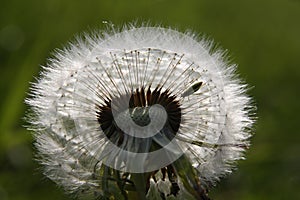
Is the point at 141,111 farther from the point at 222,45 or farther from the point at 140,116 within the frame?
the point at 222,45

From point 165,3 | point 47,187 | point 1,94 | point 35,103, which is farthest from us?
point 165,3

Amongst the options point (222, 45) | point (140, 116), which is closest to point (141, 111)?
point (140, 116)

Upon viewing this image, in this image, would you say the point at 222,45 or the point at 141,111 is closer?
the point at 141,111

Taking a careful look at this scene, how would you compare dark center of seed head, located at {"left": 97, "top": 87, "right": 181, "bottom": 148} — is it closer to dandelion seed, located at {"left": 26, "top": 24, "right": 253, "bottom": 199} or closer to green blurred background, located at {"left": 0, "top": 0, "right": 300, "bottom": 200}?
dandelion seed, located at {"left": 26, "top": 24, "right": 253, "bottom": 199}

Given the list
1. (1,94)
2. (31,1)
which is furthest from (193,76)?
(31,1)

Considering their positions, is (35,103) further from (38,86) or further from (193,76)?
(193,76)

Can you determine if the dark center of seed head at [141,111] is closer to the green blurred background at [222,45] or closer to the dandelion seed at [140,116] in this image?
the dandelion seed at [140,116]

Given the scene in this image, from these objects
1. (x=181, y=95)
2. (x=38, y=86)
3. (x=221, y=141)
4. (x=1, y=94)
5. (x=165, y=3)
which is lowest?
(x=221, y=141)

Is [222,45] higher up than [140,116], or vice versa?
[222,45]
